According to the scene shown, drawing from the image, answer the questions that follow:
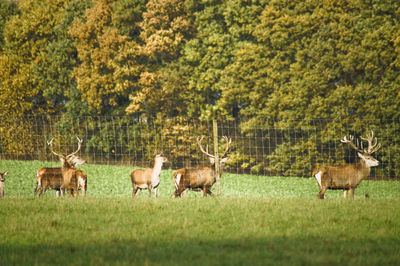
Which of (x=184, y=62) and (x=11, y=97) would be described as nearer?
(x=184, y=62)

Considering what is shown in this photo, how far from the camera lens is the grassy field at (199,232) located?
18.0ft

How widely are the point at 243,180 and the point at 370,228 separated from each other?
1391 cm

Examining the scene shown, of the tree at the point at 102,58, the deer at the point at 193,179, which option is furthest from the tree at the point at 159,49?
the deer at the point at 193,179

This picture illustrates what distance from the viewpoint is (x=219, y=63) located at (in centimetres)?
2591

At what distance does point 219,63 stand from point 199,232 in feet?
65.0

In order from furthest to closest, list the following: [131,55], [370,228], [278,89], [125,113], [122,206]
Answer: [125,113], [131,55], [278,89], [122,206], [370,228]

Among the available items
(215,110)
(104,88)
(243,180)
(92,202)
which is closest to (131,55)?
(104,88)

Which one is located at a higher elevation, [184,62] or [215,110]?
[184,62]

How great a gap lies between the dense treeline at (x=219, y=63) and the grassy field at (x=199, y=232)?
11.2 m

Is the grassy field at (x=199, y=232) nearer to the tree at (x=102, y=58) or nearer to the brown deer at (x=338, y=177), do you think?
the brown deer at (x=338, y=177)

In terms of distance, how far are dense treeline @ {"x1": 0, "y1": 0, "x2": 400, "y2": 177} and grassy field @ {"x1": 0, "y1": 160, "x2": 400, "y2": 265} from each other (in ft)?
36.8

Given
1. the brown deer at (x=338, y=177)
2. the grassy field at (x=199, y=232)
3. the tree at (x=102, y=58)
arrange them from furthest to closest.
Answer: the tree at (x=102, y=58), the brown deer at (x=338, y=177), the grassy field at (x=199, y=232)

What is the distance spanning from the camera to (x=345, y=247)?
19.5ft

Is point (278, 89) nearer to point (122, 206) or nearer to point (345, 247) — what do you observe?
point (122, 206)
